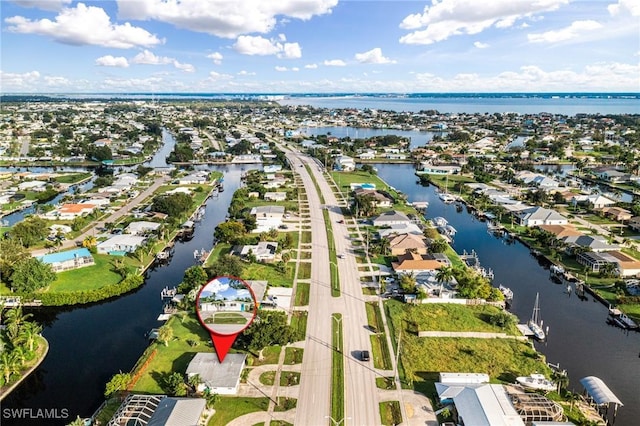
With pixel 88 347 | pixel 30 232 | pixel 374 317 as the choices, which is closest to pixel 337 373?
pixel 374 317

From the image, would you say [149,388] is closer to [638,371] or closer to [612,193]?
[638,371]

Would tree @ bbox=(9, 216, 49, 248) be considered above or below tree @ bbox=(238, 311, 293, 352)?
above

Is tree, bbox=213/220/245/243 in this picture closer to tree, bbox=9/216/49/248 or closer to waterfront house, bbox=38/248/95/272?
waterfront house, bbox=38/248/95/272

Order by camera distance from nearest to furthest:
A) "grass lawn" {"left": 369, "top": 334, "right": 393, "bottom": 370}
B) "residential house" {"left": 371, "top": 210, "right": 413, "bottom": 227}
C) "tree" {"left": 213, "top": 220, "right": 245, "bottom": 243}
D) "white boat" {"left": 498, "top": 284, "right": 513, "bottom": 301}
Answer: "grass lawn" {"left": 369, "top": 334, "right": 393, "bottom": 370}
"white boat" {"left": 498, "top": 284, "right": 513, "bottom": 301}
"tree" {"left": 213, "top": 220, "right": 245, "bottom": 243}
"residential house" {"left": 371, "top": 210, "right": 413, "bottom": 227}

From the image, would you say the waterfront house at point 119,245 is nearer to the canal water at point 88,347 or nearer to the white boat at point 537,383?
the canal water at point 88,347

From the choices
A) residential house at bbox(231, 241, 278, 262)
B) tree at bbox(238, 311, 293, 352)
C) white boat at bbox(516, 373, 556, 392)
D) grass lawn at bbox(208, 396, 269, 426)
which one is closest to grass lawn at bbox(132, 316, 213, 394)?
tree at bbox(238, 311, 293, 352)

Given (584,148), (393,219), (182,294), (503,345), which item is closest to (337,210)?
(393,219)
